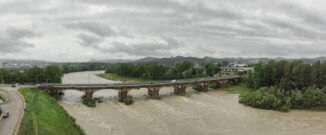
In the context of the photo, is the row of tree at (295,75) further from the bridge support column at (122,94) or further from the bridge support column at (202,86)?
the bridge support column at (122,94)

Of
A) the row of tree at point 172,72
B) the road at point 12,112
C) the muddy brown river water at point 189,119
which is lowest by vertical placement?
the muddy brown river water at point 189,119

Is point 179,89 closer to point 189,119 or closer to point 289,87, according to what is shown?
point 189,119

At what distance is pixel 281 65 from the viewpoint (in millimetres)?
65562

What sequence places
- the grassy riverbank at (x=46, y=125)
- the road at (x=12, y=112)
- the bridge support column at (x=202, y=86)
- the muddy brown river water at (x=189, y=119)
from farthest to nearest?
the bridge support column at (x=202, y=86), the muddy brown river water at (x=189, y=119), the grassy riverbank at (x=46, y=125), the road at (x=12, y=112)

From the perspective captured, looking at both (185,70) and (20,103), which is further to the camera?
(185,70)

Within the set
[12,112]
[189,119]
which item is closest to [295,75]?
[189,119]

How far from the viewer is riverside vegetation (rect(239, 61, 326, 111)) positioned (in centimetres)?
4900

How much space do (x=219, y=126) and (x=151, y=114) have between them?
14481 mm

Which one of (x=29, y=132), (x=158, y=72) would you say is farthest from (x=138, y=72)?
(x=29, y=132)

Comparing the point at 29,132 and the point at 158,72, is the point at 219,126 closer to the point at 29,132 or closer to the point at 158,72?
the point at 29,132

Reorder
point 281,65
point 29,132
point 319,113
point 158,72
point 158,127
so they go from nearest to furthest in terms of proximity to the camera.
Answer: point 29,132, point 158,127, point 319,113, point 281,65, point 158,72

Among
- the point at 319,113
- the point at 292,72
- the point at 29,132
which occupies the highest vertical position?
the point at 292,72

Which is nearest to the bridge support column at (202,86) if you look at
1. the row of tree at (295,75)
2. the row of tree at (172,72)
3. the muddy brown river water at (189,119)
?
the row of tree at (295,75)

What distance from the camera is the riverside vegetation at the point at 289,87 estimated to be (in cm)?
4900
